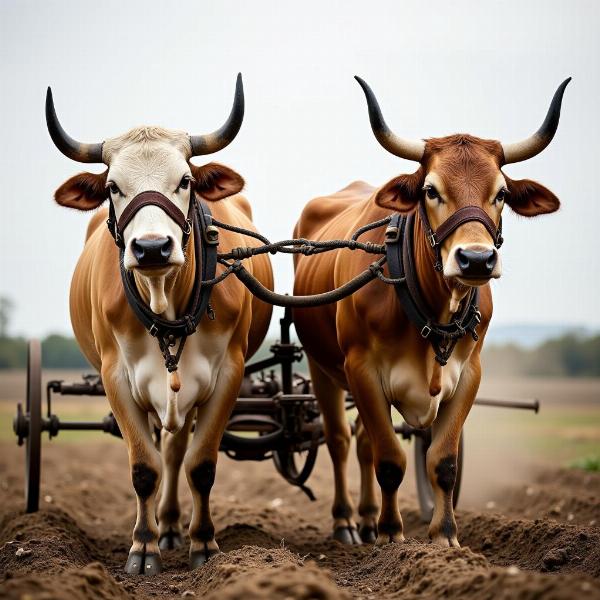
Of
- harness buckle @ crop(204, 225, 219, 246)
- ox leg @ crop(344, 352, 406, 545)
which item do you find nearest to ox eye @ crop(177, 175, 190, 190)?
harness buckle @ crop(204, 225, 219, 246)

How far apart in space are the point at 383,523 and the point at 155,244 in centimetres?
248

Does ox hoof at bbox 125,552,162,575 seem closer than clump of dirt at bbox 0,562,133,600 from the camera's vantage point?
No

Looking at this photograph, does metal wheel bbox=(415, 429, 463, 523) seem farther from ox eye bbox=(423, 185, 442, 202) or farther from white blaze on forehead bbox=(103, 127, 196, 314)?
white blaze on forehead bbox=(103, 127, 196, 314)

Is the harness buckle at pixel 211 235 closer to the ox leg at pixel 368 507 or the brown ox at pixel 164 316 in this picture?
the brown ox at pixel 164 316

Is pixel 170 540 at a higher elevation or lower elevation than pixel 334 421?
lower

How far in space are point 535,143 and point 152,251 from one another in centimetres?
247

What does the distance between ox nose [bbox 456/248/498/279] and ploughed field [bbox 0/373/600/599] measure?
150 cm

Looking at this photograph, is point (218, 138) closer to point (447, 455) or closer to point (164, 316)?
point (164, 316)

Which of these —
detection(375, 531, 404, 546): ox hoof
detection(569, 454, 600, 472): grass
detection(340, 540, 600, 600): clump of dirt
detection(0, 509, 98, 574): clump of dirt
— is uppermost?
detection(340, 540, 600, 600): clump of dirt

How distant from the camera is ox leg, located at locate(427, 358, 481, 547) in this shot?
6.75 m

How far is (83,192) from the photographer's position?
265 inches

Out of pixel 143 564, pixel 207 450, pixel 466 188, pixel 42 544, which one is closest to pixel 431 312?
pixel 466 188

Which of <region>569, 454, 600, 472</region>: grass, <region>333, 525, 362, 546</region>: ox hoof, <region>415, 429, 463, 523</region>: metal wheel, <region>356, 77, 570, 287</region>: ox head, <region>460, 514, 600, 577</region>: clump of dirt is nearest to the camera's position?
<region>356, 77, 570, 287</region>: ox head

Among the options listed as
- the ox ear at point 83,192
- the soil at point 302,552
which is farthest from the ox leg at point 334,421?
the ox ear at point 83,192
